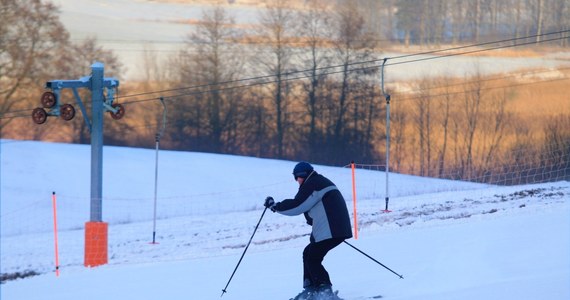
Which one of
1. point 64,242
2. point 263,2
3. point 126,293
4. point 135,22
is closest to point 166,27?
point 135,22

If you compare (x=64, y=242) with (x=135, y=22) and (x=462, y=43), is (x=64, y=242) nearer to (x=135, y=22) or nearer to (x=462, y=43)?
(x=462, y=43)

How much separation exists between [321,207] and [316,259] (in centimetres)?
61

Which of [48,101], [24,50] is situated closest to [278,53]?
[24,50]

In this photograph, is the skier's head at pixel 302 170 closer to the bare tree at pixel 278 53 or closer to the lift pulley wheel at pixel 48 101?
the lift pulley wheel at pixel 48 101

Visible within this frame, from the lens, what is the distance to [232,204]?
27297 mm

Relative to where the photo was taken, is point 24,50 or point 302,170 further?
point 24,50

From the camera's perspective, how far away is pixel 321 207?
8695 mm

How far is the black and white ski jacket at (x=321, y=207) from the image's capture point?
28.3 feet

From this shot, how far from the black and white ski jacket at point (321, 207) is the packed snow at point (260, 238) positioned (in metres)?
1.31

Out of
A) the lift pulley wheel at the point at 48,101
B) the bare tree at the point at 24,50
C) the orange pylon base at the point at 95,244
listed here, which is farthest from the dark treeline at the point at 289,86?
the lift pulley wheel at the point at 48,101

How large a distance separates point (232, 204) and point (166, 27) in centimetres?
1875

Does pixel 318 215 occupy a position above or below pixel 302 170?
below

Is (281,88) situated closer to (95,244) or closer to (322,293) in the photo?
(95,244)

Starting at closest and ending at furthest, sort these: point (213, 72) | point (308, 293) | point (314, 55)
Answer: point (308, 293)
point (314, 55)
point (213, 72)
